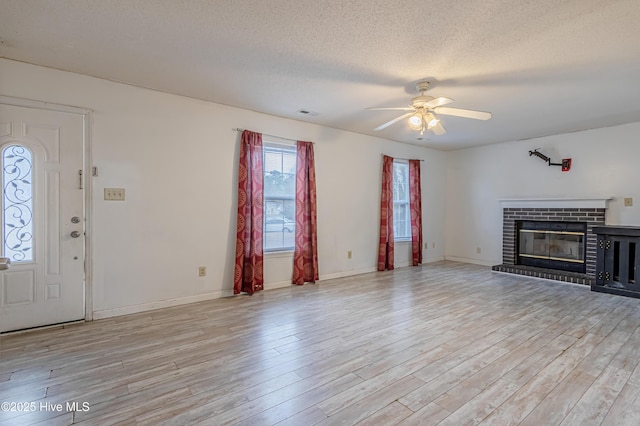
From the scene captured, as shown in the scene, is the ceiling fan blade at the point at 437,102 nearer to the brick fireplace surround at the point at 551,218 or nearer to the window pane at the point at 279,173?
the window pane at the point at 279,173

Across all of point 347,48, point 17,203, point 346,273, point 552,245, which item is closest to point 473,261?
point 552,245

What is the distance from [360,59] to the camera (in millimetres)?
2674

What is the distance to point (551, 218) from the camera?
17.4 feet

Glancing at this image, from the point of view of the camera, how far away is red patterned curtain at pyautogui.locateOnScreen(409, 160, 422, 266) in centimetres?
614

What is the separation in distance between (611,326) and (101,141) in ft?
17.8

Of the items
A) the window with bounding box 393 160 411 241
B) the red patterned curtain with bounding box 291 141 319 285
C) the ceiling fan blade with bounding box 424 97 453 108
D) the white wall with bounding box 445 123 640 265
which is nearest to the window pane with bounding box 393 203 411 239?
the window with bounding box 393 160 411 241

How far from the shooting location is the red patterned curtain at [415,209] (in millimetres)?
6141

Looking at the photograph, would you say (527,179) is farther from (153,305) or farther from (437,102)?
(153,305)

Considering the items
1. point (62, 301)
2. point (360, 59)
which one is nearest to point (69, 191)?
point (62, 301)

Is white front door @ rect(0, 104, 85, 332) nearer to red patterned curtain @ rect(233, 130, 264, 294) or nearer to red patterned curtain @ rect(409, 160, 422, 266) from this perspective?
red patterned curtain @ rect(233, 130, 264, 294)

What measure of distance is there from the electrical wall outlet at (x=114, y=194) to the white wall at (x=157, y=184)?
0.15ft

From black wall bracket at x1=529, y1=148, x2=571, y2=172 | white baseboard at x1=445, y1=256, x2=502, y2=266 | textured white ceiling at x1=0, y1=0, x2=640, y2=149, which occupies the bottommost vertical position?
white baseboard at x1=445, y1=256, x2=502, y2=266

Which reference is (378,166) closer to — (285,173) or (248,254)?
(285,173)

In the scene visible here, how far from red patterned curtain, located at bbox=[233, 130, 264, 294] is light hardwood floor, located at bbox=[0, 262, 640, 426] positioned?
1.27 ft
